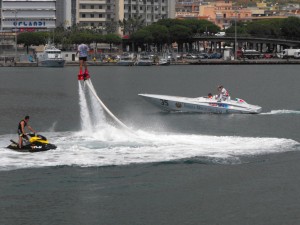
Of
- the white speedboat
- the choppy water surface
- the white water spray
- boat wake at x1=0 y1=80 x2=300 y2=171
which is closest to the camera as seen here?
boat wake at x1=0 y1=80 x2=300 y2=171

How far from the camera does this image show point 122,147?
53250 mm

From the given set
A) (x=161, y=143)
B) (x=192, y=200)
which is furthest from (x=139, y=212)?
(x=161, y=143)

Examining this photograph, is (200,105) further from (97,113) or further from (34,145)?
(34,145)

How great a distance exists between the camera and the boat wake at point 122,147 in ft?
162

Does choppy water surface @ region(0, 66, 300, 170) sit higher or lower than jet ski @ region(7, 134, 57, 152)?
lower

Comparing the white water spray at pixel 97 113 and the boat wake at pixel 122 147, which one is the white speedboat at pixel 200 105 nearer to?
the boat wake at pixel 122 147

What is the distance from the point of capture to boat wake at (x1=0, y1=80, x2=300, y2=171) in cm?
4941

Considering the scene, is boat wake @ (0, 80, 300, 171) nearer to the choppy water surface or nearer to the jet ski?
the choppy water surface

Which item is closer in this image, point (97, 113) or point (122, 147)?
point (122, 147)

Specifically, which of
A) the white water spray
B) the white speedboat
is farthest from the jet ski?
the white speedboat

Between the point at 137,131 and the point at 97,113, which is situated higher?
the point at 97,113

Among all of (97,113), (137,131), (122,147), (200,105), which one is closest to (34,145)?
(122,147)


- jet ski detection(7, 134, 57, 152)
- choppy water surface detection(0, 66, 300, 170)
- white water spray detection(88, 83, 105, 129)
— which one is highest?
white water spray detection(88, 83, 105, 129)

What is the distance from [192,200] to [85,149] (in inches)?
474
